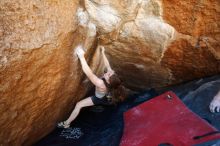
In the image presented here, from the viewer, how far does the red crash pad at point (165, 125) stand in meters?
3.39

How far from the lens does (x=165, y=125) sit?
144 inches

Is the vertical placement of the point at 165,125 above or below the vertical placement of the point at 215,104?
below

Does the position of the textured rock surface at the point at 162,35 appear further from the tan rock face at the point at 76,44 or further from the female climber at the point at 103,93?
the female climber at the point at 103,93

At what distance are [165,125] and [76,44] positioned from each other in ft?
4.24

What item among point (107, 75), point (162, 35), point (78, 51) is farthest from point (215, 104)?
point (78, 51)

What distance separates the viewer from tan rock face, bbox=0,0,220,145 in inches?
121

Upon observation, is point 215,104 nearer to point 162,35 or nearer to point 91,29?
point 162,35

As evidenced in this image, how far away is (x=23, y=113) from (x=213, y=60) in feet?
7.34

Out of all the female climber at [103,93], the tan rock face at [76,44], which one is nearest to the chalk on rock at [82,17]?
the tan rock face at [76,44]

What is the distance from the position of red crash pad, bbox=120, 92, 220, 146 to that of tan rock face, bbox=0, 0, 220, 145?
1.99ft

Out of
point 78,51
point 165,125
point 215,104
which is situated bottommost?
point 165,125

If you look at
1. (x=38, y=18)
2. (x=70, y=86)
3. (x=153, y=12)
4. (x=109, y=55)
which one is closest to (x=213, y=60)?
(x=153, y=12)

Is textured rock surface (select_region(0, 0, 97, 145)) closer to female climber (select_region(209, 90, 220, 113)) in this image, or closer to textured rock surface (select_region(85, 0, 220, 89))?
textured rock surface (select_region(85, 0, 220, 89))

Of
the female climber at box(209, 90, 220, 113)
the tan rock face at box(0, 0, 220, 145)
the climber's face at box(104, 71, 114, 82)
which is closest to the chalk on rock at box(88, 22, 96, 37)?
the tan rock face at box(0, 0, 220, 145)
